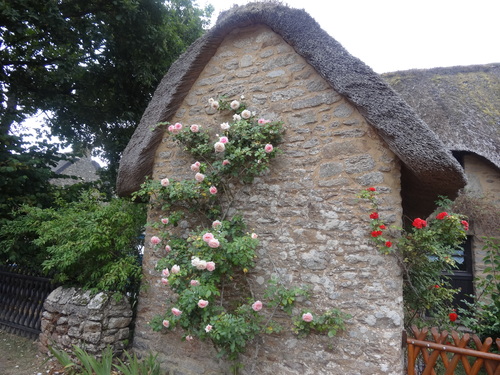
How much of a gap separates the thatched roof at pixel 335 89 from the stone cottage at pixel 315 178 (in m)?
0.01

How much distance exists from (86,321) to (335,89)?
352 centimetres

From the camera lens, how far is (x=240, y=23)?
12.5 feet

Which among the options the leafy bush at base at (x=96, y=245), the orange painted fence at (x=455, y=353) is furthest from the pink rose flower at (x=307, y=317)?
the leafy bush at base at (x=96, y=245)

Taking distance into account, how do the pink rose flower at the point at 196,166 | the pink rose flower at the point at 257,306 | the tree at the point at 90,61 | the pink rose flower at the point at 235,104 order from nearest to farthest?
the pink rose flower at the point at 257,306 < the pink rose flower at the point at 196,166 < the pink rose flower at the point at 235,104 < the tree at the point at 90,61

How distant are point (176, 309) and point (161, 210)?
1298 millimetres

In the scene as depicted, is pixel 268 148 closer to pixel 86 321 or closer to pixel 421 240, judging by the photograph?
pixel 421 240

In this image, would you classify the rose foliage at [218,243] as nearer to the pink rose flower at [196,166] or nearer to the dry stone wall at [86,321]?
the pink rose flower at [196,166]

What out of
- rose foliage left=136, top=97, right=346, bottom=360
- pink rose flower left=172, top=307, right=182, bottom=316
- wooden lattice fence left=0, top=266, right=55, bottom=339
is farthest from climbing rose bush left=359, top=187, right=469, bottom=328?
wooden lattice fence left=0, top=266, right=55, bottom=339

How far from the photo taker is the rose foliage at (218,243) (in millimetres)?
2902

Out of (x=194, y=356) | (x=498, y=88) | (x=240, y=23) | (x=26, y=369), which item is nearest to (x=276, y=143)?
(x=240, y=23)

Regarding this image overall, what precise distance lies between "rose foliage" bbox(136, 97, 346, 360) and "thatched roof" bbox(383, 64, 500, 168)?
13.1 ft

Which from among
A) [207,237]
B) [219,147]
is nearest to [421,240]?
[207,237]

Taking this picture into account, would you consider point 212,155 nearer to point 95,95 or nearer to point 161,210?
point 161,210

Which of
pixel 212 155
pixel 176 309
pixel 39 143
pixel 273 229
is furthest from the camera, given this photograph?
pixel 39 143
